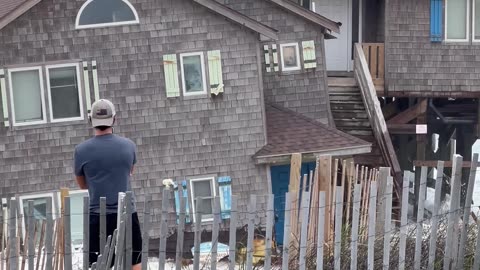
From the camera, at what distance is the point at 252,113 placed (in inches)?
912

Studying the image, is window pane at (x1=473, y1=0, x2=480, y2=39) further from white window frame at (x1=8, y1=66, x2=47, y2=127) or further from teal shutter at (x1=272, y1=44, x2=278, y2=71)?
white window frame at (x1=8, y1=66, x2=47, y2=127)

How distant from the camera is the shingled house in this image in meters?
22.2

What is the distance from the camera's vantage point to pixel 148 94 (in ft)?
74.7

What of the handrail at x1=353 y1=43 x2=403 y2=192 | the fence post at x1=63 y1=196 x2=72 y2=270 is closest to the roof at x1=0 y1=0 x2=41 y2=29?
the handrail at x1=353 y1=43 x2=403 y2=192

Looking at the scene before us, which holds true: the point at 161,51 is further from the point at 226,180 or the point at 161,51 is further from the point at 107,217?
the point at 107,217

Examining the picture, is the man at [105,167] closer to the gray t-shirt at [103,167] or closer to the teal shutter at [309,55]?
the gray t-shirt at [103,167]

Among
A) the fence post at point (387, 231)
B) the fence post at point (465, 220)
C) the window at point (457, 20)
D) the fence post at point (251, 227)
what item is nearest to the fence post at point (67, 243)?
the fence post at point (251, 227)

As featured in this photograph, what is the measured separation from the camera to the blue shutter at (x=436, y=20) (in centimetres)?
2681

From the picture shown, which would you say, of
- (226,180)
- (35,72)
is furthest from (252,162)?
(35,72)

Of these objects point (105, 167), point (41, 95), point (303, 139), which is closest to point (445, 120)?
point (303, 139)

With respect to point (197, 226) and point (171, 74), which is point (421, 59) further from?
point (197, 226)

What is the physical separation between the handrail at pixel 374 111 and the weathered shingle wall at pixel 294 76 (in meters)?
0.86

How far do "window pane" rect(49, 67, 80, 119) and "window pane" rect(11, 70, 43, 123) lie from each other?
0.85 ft

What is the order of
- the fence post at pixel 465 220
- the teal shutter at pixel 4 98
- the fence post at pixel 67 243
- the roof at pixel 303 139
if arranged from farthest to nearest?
the roof at pixel 303 139 < the teal shutter at pixel 4 98 < the fence post at pixel 465 220 < the fence post at pixel 67 243
